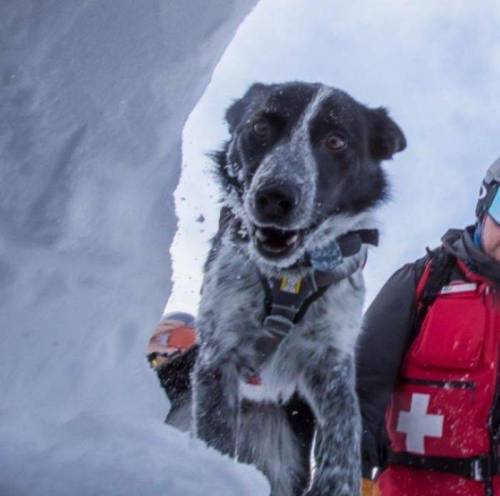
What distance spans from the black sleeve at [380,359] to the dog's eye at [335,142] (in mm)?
879

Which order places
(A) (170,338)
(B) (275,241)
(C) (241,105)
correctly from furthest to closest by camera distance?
(A) (170,338), (C) (241,105), (B) (275,241)

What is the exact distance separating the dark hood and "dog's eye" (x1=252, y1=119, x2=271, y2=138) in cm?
129

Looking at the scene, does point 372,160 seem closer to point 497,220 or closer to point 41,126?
point 497,220

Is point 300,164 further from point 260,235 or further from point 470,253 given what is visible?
point 470,253

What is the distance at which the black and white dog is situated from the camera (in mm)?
3150

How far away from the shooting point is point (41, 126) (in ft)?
6.11

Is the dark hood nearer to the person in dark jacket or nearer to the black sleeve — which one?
the person in dark jacket

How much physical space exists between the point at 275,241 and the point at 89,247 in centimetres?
130

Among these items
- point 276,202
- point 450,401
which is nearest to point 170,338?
point 450,401

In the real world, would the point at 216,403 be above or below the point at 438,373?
below

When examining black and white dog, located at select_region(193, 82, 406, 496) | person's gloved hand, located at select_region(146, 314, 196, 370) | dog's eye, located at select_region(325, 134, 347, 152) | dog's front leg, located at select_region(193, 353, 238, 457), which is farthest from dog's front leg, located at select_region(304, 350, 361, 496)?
person's gloved hand, located at select_region(146, 314, 196, 370)

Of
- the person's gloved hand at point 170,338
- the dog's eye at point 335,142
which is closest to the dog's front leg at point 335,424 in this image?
the dog's eye at point 335,142

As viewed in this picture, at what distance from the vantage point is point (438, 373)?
3475 millimetres

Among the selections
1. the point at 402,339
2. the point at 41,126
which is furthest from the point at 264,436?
the point at 41,126
